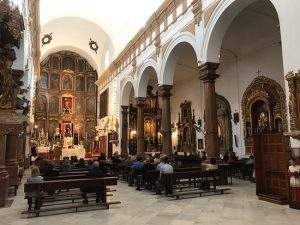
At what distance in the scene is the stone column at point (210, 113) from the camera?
1139 centimetres

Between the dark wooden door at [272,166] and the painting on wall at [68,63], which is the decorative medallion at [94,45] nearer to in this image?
the painting on wall at [68,63]

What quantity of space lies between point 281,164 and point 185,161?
30.4 ft

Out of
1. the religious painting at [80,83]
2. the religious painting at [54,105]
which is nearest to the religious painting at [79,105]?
the religious painting at [80,83]

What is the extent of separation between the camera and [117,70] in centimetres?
2494

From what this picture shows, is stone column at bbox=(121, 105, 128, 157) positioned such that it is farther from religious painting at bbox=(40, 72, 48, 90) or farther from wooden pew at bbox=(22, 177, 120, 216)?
wooden pew at bbox=(22, 177, 120, 216)

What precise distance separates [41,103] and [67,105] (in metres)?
2.78

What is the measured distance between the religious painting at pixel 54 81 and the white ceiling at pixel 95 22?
277cm

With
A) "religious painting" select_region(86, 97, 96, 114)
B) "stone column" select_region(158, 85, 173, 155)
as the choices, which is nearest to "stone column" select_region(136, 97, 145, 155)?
"stone column" select_region(158, 85, 173, 155)

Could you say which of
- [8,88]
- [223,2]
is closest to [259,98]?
[223,2]

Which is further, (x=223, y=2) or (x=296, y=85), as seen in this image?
(x=223, y=2)

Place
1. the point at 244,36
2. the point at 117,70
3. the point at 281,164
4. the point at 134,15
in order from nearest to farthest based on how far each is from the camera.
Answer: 1. the point at 281,164
2. the point at 244,36
3. the point at 134,15
4. the point at 117,70

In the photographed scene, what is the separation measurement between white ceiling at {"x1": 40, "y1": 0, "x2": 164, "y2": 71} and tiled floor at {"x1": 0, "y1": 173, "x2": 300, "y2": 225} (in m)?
13.4

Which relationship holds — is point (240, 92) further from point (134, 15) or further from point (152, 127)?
point (152, 127)

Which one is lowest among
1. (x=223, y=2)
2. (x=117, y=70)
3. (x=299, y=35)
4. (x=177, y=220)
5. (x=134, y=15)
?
(x=177, y=220)
